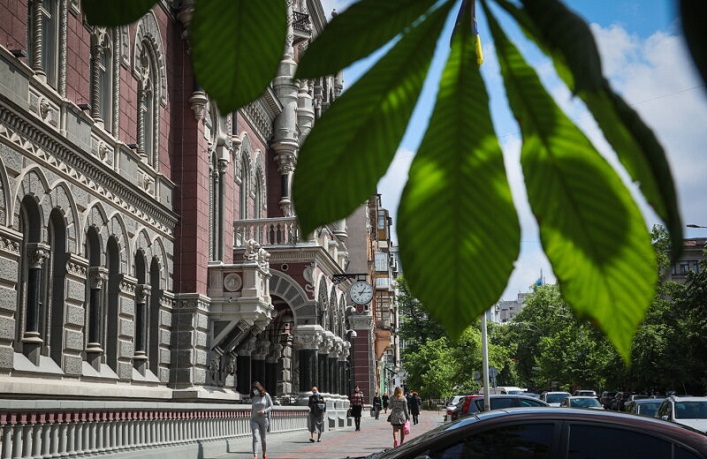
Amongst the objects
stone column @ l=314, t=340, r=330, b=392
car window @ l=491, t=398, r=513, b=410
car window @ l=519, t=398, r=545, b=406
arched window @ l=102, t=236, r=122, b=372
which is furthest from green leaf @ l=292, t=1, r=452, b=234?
stone column @ l=314, t=340, r=330, b=392

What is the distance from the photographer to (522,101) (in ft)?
1.98

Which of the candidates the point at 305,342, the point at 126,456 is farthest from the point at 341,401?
the point at 126,456

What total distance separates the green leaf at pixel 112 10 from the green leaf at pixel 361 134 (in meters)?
0.16

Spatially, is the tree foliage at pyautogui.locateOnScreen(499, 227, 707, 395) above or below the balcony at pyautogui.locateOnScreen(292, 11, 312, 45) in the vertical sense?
below

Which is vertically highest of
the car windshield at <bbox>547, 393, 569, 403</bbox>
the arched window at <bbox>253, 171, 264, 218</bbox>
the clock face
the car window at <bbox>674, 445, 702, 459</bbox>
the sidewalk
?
the arched window at <bbox>253, 171, 264, 218</bbox>

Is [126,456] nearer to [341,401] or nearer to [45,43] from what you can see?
[45,43]

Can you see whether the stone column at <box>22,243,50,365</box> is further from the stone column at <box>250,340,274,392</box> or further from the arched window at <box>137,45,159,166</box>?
the stone column at <box>250,340,274,392</box>

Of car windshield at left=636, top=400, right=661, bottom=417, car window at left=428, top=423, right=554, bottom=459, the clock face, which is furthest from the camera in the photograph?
the clock face

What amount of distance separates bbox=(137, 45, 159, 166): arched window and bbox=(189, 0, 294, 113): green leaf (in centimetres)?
1731

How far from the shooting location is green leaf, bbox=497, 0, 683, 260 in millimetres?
469

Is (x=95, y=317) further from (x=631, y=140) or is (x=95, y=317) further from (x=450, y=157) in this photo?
(x=631, y=140)

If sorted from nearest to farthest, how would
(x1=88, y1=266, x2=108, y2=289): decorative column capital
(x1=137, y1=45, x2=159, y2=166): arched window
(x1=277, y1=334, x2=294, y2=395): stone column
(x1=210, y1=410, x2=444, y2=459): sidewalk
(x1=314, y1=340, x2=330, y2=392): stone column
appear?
(x1=88, y1=266, x2=108, y2=289): decorative column capital, (x1=137, y1=45, x2=159, y2=166): arched window, (x1=210, y1=410, x2=444, y2=459): sidewalk, (x1=314, y1=340, x2=330, y2=392): stone column, (x1=277, y1=334, x2=294, y2=395): stone column

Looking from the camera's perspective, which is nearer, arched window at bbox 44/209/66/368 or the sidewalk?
arched window at bbox 44/209/66/368

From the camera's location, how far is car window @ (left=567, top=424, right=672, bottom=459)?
6.53 meters
